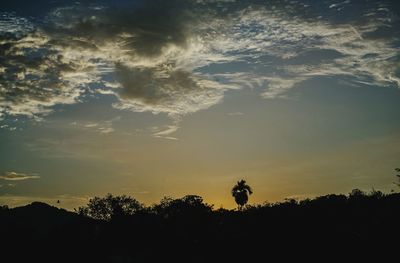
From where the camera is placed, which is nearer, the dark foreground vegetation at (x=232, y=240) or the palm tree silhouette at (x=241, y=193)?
the dark foreground vegetation at (x=232, y=240)

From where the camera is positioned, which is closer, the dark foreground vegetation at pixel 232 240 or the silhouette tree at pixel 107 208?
the dark foreground vegetation at pixel 232 240

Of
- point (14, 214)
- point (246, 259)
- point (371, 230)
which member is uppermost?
point (14, 214)

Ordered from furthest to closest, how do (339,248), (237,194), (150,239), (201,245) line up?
1. (237,194)
2. (150,239)
3. (201,245)
4. (339,248)

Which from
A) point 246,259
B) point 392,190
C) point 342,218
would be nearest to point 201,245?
point 246,259

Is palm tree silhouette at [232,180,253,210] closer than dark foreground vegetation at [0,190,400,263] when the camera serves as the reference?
No

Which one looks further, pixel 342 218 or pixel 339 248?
pixel 342 218

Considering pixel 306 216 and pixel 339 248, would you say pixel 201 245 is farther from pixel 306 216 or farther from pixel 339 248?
pixel 339 248

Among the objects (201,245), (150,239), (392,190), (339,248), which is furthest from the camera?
(392,190)

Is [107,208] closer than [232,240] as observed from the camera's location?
No

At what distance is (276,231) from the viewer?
166ft

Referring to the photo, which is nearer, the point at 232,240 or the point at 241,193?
the point at 232,240

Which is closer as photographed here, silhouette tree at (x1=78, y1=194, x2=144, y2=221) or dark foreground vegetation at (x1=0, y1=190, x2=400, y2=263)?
dark foreground vegetation at (x1=0, y1=190, x2=400, y2=263)

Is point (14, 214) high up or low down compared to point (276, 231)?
up

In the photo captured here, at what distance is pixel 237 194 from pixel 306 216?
138ft
